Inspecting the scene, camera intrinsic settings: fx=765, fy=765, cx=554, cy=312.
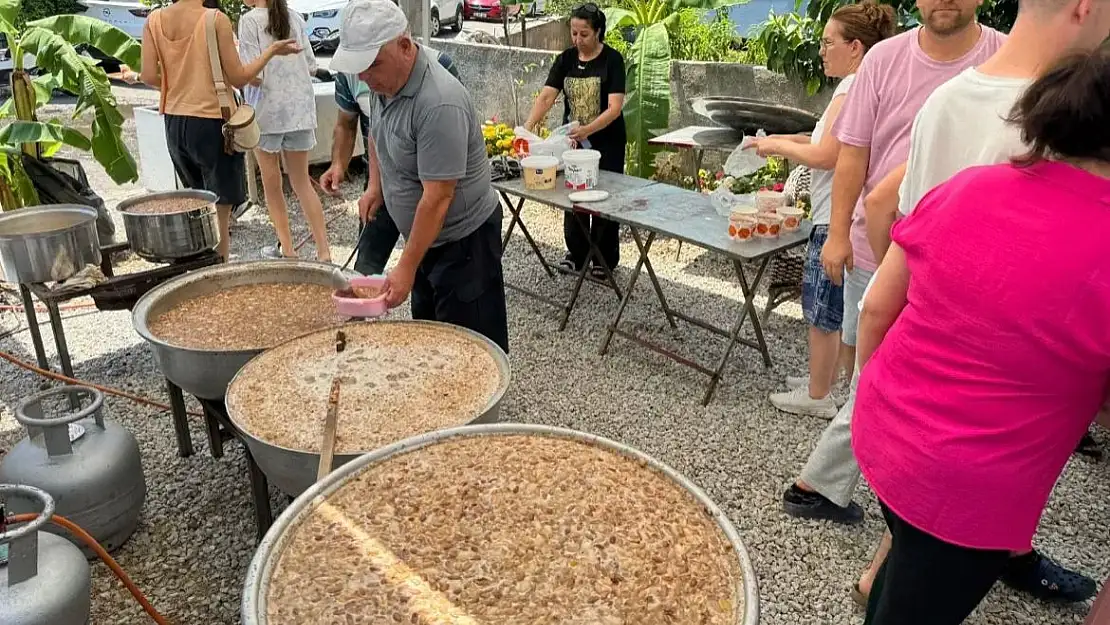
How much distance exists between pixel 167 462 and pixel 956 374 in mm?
3220

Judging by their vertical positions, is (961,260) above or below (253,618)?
above

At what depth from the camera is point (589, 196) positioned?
4.22 metres

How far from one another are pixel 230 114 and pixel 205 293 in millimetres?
2096

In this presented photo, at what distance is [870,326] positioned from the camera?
175 cm

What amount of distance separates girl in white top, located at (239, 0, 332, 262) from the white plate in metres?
2.01

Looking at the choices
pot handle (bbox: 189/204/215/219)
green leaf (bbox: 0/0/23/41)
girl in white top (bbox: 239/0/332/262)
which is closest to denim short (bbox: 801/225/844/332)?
pot handle (bbox: 189/204/215/219)

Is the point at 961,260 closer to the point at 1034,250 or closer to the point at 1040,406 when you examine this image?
the point at 1034,250

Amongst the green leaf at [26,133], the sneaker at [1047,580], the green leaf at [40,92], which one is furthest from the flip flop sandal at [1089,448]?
the green leaf at [40,92]

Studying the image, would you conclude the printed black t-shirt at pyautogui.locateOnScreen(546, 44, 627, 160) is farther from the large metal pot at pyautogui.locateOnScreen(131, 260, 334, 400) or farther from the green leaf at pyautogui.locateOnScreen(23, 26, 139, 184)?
the green leaf at pyautogui.locateOnScreen(23, 26, 139, 184)

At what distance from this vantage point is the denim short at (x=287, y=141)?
201 inches

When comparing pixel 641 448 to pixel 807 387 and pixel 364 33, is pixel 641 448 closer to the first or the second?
pixel 807 387

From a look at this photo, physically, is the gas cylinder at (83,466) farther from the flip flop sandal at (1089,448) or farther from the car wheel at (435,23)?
the car wheel at (435,23)

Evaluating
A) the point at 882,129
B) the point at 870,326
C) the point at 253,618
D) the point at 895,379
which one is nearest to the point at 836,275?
the point at 882,129

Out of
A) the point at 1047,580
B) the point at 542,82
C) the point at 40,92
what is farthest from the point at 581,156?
the point at 40,92
